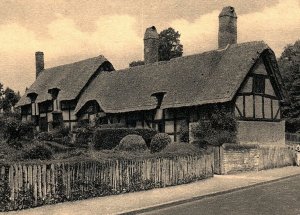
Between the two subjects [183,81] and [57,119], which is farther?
[57,119]

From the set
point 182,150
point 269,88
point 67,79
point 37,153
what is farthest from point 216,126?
point 67,79

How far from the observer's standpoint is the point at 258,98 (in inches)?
1330

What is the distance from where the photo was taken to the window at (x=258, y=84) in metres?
33.5

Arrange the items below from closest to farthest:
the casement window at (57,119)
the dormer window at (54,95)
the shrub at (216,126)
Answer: the shrub at (216,126)
the casement window at (57,119)
the dormer window at (54,95)

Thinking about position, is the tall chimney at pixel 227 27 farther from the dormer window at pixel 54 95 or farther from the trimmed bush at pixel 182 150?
the dormer window at pixel 54 95

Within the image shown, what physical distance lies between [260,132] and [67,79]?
22.8 meters

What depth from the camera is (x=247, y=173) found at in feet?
81.6

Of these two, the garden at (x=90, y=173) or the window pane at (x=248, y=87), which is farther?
the window pane at (x=248, y=87)

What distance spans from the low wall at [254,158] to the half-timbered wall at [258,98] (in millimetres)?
3726

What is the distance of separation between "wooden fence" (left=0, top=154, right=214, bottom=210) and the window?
1501cm

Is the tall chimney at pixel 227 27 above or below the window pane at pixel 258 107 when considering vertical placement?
above

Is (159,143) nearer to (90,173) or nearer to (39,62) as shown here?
(90,173)

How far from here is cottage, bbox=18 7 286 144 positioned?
105 feet

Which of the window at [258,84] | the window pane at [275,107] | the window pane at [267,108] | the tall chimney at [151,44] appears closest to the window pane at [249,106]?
the window at [258,84]
